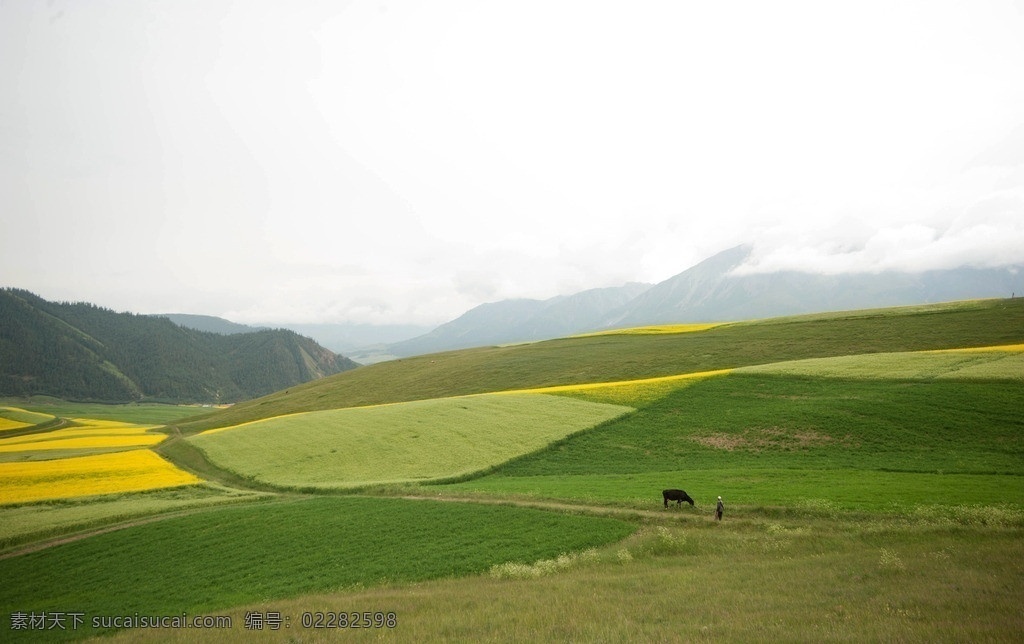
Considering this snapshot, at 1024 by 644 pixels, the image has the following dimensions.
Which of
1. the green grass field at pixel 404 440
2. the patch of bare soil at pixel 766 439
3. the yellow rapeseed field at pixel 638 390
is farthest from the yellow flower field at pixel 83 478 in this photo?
the patch of bare soil at pixel 766 439

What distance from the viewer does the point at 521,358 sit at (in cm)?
8838

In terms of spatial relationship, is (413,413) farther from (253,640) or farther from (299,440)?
(253,640)

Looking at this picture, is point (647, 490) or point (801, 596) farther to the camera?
point (647, 490)

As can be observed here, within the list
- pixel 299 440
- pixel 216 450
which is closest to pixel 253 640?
pixel 299 440

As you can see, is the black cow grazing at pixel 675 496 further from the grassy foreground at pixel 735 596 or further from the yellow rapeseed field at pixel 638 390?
the yellow rapeseed field at pixel 638 390

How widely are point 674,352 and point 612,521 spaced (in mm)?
55027

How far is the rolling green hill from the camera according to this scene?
197 feet

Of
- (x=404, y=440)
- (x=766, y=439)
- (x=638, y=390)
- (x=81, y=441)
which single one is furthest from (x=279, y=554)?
(x=81, y=441)

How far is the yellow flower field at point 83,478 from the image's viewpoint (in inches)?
1485

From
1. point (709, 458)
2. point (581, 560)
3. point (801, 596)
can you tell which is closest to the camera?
point (801, 596)

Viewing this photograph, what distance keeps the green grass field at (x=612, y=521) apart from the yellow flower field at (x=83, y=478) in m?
2.44

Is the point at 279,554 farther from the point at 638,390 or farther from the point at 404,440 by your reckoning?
the point at 638,390

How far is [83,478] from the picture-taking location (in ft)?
140

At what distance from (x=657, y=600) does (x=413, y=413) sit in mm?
42860
